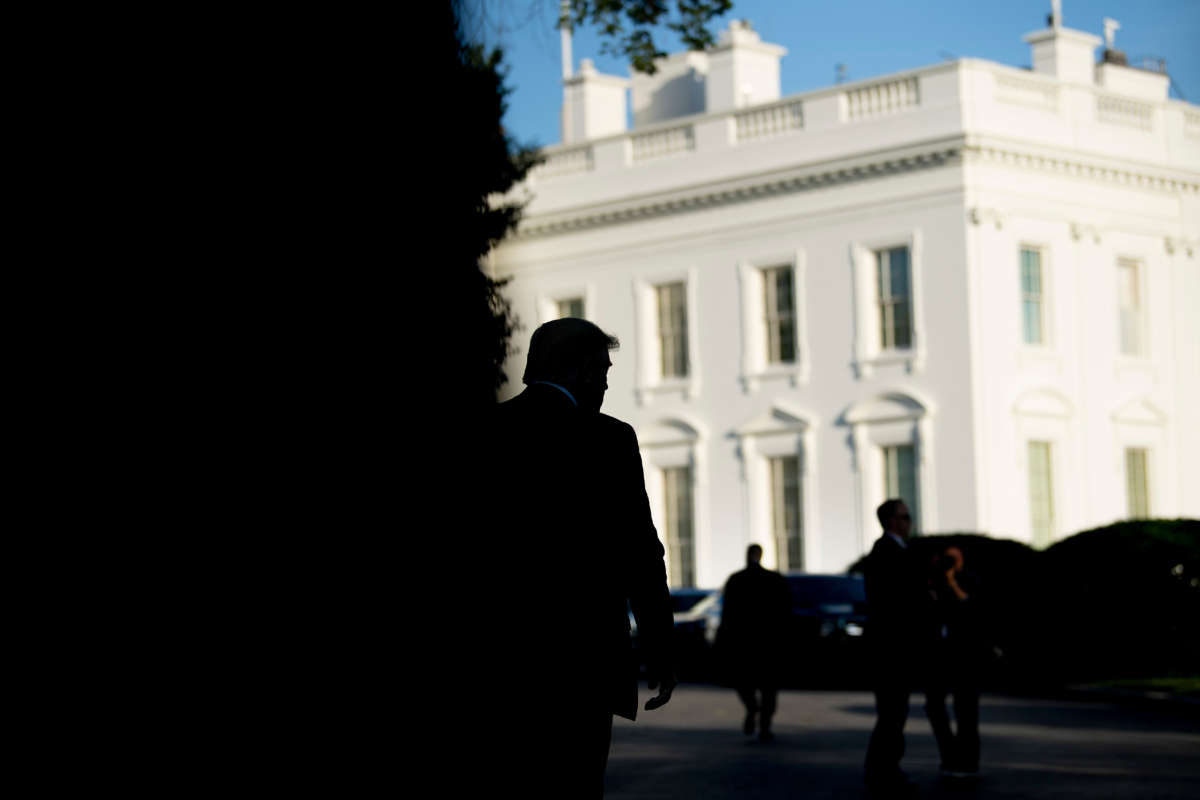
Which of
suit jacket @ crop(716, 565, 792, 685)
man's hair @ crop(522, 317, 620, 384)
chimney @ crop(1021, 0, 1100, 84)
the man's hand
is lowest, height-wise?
suit jacket @ crop(716, 565, 792, 685)

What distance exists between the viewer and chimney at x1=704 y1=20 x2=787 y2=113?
45.1 metres

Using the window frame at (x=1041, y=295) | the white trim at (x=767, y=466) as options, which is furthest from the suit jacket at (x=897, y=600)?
the white trim at (x=767, y=466)

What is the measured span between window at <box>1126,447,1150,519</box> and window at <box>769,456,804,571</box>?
6.45 m

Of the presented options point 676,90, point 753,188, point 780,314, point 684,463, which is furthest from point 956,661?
point 676,90

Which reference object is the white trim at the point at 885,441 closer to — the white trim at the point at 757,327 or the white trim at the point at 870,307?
→ the white trim at the point at 870,307

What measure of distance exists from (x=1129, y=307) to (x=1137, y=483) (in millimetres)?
3475

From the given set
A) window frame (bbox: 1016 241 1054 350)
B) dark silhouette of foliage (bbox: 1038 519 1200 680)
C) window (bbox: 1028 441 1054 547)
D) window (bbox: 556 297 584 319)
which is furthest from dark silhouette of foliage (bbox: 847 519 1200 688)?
window (bbox: 556 297 584 319)

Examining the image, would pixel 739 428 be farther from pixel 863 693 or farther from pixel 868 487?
pixel 863 693

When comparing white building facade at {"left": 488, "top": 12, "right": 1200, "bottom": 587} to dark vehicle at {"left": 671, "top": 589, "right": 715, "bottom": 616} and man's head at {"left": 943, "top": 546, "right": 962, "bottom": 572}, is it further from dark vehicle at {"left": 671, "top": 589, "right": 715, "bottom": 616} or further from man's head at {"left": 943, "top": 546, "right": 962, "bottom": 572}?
man's head at {"left": 943, "top": 546, "right": 962, "bottom": 572}

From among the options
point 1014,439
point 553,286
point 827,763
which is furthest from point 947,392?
point 827,763

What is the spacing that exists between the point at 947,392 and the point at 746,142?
7.23m

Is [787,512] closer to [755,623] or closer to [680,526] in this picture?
[680,526]

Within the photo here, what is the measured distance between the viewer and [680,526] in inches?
1740

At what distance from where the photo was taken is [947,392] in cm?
3909
